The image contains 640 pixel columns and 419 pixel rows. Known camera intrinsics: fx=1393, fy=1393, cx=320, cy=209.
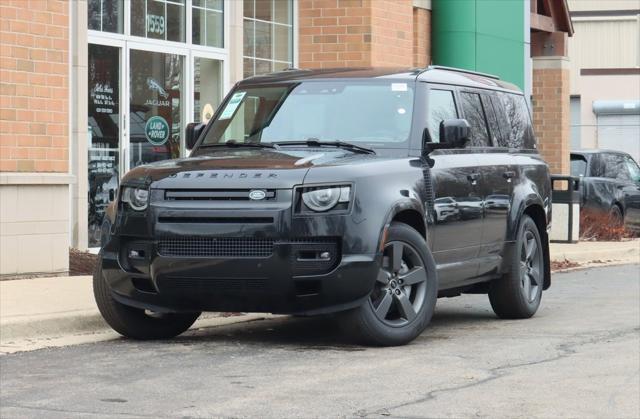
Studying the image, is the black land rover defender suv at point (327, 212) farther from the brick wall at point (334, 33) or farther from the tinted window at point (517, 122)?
the brick wall at point (334, 33)

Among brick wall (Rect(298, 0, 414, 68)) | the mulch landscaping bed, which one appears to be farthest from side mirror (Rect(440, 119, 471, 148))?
brick wall (Rect(298, 0, 414, 68))

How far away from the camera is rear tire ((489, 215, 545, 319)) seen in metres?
11.2

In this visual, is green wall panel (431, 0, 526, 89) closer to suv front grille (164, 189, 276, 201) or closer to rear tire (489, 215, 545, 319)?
rear tire (489, 215, 545, 319)

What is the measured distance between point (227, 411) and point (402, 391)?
112cm

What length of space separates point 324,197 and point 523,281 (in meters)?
3.08

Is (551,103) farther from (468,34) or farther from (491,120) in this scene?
(491,120)

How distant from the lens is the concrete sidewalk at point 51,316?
9773mm

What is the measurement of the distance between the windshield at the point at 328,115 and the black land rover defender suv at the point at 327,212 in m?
0.01

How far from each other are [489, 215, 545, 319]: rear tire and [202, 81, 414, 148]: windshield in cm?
174

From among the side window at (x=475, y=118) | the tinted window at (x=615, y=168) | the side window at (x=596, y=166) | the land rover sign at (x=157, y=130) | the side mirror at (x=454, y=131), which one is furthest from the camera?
the side window at (x=596, y=166)

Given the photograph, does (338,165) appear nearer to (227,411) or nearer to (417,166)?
(417,166)

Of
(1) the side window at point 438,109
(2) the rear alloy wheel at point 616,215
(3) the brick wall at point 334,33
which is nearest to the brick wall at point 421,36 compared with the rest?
(3) the brick wall at point 334,33

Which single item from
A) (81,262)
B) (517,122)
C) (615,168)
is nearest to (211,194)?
(517,122)

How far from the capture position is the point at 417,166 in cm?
982
